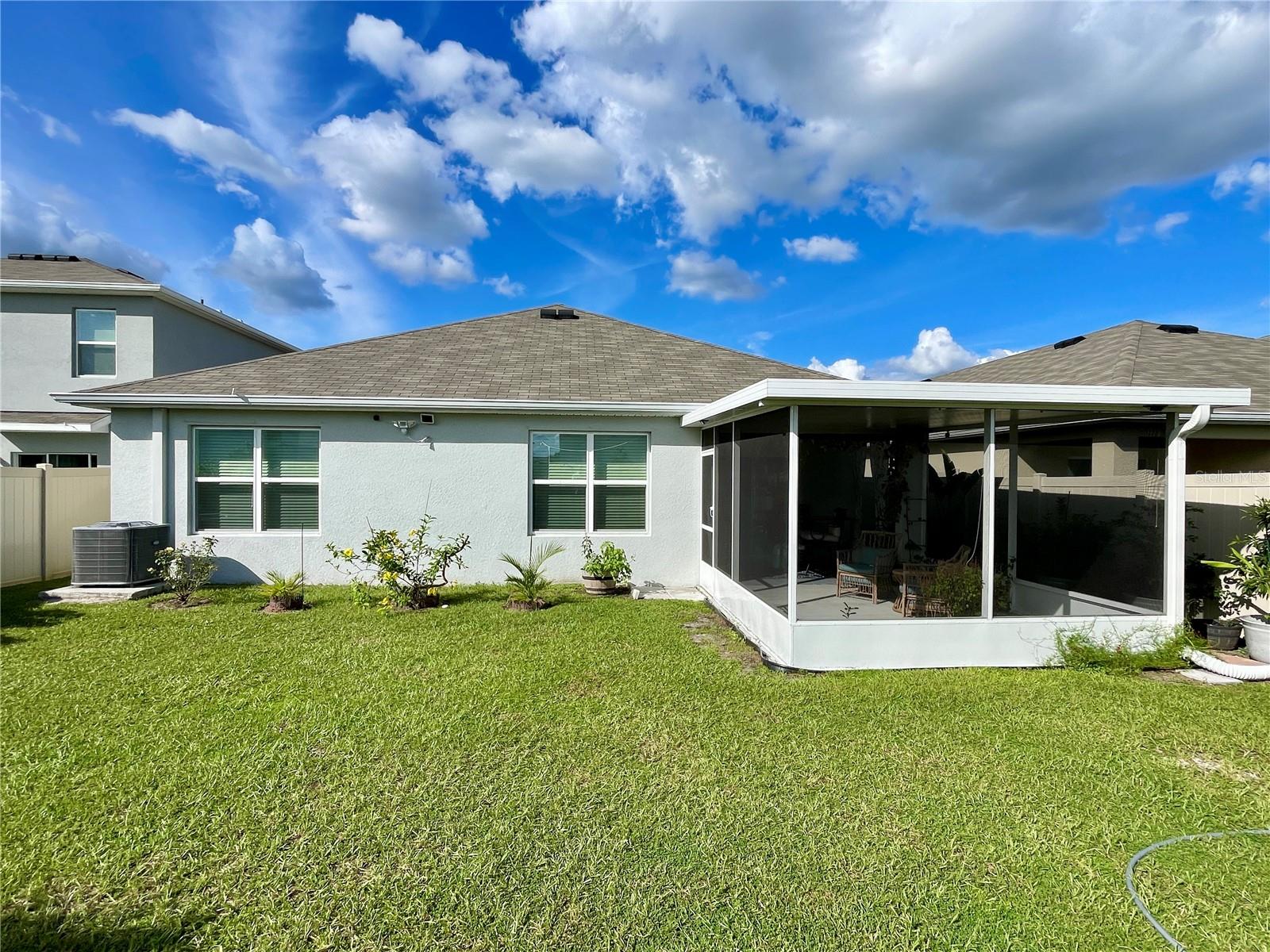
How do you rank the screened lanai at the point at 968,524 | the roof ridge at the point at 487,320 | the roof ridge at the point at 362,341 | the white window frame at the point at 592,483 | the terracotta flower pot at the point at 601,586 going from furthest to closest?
the roof ridge at the point at 487,320 → the roof ridge at the point at 362,341 → the white window frame at the point at 592,483 → the terracotta flower pot at the point at 601,586 → the screened lanai at the point at 968,524

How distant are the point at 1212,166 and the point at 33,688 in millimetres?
18625

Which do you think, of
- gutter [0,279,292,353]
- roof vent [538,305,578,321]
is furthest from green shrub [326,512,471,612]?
Answer: gutter [0,279,292,353]

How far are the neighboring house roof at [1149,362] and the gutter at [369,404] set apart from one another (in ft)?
22.9

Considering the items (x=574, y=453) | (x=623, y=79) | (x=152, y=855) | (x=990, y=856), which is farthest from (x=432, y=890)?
(x=623, y=79)

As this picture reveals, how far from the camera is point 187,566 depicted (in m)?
8.41

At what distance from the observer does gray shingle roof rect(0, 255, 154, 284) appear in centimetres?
1379

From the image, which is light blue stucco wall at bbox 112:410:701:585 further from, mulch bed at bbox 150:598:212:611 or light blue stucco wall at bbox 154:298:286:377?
light blue stucco wall at bbox 154:298:286:377

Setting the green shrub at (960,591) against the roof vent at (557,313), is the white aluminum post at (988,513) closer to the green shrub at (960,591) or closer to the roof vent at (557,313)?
the green shrub at (960,591)

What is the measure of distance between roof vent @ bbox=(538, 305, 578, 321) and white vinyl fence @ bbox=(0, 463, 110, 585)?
9120mm

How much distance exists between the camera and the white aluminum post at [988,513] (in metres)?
6.20

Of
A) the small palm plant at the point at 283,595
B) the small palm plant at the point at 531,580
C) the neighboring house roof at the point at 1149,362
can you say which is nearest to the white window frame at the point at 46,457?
the small palm plant at the point at 283,595

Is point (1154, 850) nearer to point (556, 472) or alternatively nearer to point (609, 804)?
point (609, 804)

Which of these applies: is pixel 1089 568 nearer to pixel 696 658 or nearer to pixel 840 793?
pixel 696 658

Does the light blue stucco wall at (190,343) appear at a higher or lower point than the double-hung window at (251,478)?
higher
